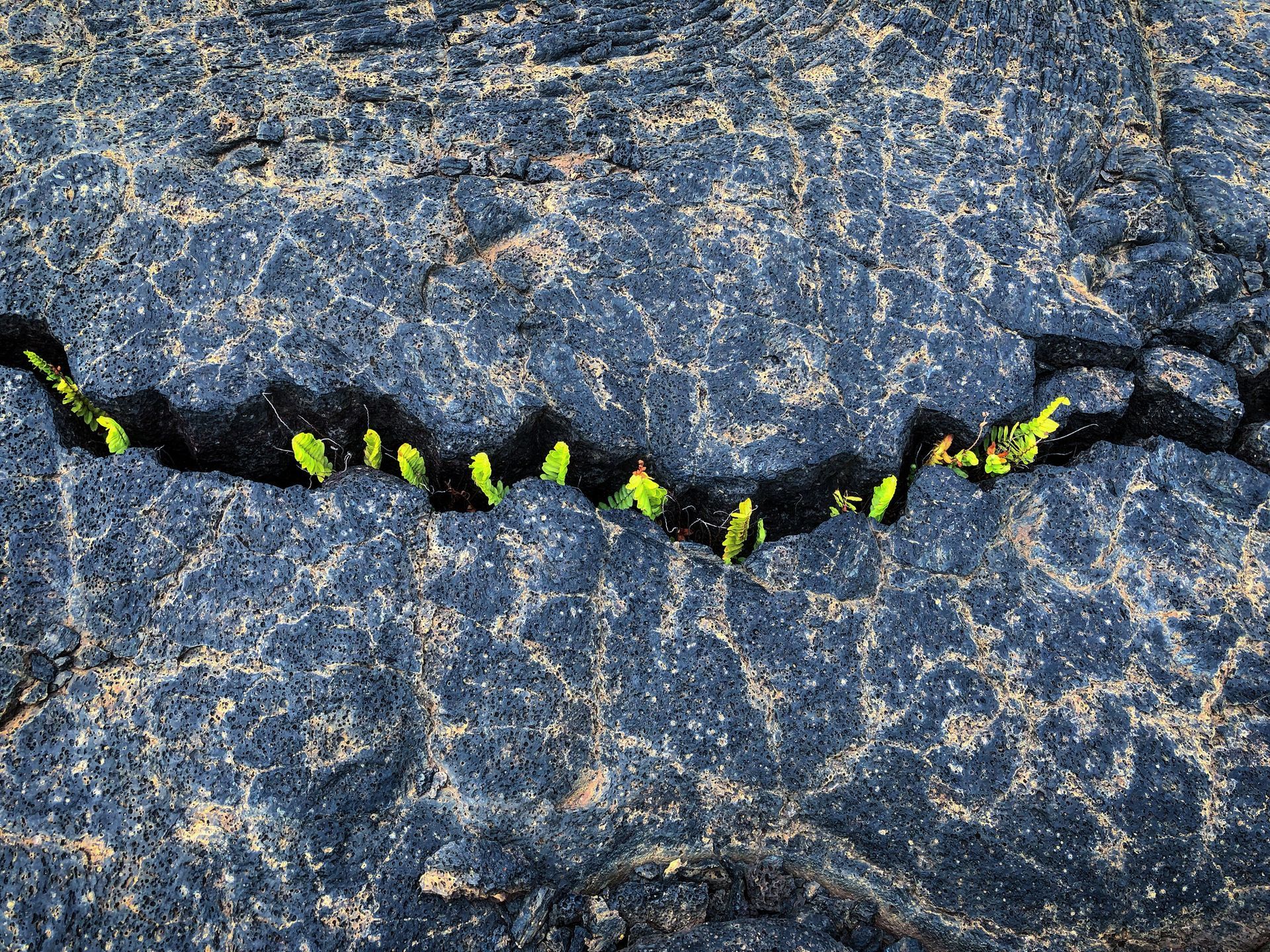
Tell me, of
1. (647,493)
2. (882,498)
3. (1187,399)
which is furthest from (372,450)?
(1187,399)

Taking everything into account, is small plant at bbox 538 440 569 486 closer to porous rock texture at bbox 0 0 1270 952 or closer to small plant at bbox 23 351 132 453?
porous rock texture at bbox 0 0 1270 952

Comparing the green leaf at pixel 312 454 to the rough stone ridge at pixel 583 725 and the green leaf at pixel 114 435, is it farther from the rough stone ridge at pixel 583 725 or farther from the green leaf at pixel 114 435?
the green leaf at pixel 114 435

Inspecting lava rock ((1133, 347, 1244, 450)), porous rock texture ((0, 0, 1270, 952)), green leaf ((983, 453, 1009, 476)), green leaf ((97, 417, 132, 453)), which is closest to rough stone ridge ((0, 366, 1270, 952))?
porous rock texture ((0, 0, 1270, 952))

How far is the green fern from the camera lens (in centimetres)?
316

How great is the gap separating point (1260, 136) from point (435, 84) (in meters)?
3.59

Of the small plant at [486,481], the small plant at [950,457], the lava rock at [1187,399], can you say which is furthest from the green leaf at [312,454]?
the lava rock at [1187,399]

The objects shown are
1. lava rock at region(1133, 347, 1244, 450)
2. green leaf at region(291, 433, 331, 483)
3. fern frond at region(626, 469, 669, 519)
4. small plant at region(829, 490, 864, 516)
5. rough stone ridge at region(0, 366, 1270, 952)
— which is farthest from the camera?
lava rock at region(1133, 347, 1244, 450)

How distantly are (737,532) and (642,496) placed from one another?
358 millimetres

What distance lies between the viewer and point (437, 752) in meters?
2.83

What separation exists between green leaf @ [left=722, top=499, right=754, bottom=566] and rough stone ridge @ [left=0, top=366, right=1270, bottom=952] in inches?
6.1

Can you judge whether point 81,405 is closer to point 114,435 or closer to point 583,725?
point 114,435

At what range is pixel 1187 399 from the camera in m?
3.49

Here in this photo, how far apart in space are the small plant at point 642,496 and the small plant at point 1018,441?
1.21 metres

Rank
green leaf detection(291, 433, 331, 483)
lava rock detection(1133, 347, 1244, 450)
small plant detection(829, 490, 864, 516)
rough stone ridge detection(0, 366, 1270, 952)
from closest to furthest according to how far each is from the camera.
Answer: rough stone ridge detection(0, 366, 1270, 952), green leaf detection(291, 433, 331, 483), small plant detection(829, 490, 864, 516), lava rock detection(1133, 347, 1244, 450)
